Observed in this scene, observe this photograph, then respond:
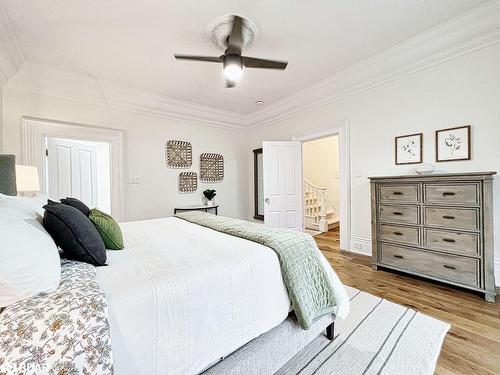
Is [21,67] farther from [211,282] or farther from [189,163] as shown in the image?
[211,282]

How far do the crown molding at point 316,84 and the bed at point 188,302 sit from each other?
9.31 ft

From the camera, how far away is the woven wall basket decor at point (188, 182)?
4.24 meters

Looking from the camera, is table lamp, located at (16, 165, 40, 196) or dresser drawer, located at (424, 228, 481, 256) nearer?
dresser drawer, located at (424, 228, 481, 256)

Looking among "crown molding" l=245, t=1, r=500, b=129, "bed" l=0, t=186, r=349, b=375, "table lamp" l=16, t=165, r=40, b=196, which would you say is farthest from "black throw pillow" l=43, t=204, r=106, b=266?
"crown molding" l=245, t=1, r=500, b=129

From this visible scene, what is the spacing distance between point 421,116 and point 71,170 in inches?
197

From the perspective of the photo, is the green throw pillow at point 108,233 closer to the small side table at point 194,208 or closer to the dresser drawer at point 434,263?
the small side table at point 194,208

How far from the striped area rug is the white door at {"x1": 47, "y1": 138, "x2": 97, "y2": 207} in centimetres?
385

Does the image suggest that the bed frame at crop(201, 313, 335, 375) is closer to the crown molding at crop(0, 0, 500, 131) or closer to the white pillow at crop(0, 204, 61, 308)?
the white pillow at crop(0, 204, 61, 308)

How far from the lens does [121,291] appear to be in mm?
862

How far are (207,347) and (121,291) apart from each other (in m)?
0.45

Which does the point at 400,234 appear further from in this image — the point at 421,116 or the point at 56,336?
the point at 56,336

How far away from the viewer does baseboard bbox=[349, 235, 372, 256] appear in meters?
3.18

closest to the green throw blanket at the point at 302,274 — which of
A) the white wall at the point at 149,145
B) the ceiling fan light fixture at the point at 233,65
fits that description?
the ceiling fan light fixture at the point at 233,65

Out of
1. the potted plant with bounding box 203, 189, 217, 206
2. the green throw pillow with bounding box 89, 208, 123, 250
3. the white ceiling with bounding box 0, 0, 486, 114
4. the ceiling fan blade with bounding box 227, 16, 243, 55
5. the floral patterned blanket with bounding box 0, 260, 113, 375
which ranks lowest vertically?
the floral patterned blanket with bounding box 0, 260, 113, 375
